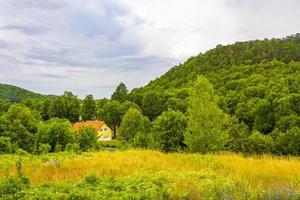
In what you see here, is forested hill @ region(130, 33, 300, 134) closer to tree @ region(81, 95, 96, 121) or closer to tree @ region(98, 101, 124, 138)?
tree @ region(98, 101, 124, 138)

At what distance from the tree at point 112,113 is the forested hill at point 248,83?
241 inches

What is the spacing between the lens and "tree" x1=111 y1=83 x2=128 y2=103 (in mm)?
110250

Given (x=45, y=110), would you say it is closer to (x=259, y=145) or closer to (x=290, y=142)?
(x=259, y=145)

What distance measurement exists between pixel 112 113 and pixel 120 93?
17801 mm

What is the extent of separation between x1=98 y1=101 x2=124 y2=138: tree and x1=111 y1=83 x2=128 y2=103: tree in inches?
427

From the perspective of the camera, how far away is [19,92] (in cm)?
15975

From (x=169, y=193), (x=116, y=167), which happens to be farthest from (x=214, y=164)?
(x=169, y=193)

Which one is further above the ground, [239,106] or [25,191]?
[239,106]

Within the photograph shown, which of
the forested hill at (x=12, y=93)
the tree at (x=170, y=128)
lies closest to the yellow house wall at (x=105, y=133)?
the tree at (x=170, y=128)

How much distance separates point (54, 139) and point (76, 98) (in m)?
55.1

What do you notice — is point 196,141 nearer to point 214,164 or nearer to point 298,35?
point 214,164

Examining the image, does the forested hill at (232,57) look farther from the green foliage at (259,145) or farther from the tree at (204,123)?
the tree at (204,123)

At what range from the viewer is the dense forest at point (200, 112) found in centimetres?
2967

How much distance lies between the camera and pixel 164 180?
26.5 feet
